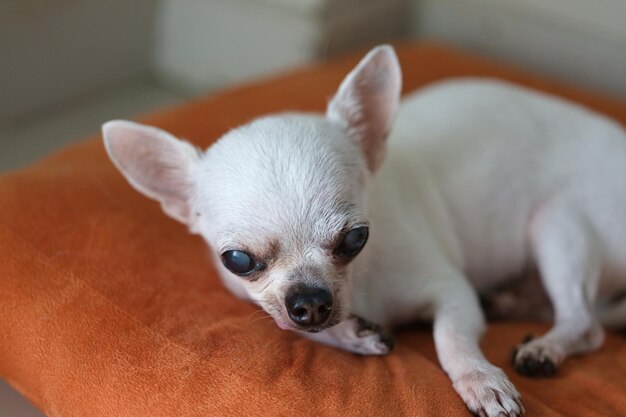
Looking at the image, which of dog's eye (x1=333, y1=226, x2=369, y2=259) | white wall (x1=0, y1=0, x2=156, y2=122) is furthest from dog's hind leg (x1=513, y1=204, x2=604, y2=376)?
white wall (x1=0, y1=0, x2=156, y2=122)

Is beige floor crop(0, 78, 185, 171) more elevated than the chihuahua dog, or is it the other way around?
the chihuahua dog

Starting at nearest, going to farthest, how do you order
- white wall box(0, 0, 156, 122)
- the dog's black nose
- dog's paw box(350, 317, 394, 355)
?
the dog's black nose → dog's paw box(350, 317, 394, 355) → white wall box(0, 0, 156, 122)

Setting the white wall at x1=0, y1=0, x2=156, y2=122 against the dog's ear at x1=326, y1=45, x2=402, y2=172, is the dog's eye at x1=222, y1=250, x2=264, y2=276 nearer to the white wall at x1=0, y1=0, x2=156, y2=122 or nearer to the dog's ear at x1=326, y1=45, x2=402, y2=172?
the dog's ear at x1=326, y1=45, x2=402, y2=172

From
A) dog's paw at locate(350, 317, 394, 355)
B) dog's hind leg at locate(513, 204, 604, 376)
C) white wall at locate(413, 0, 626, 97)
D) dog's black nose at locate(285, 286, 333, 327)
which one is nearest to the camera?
dog's black nose at locate(285, 286, 333, 327)

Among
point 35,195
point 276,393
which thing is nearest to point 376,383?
point 276,393

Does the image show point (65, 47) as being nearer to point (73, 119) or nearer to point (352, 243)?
point (73, 119)

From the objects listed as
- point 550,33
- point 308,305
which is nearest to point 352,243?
point 308,305
